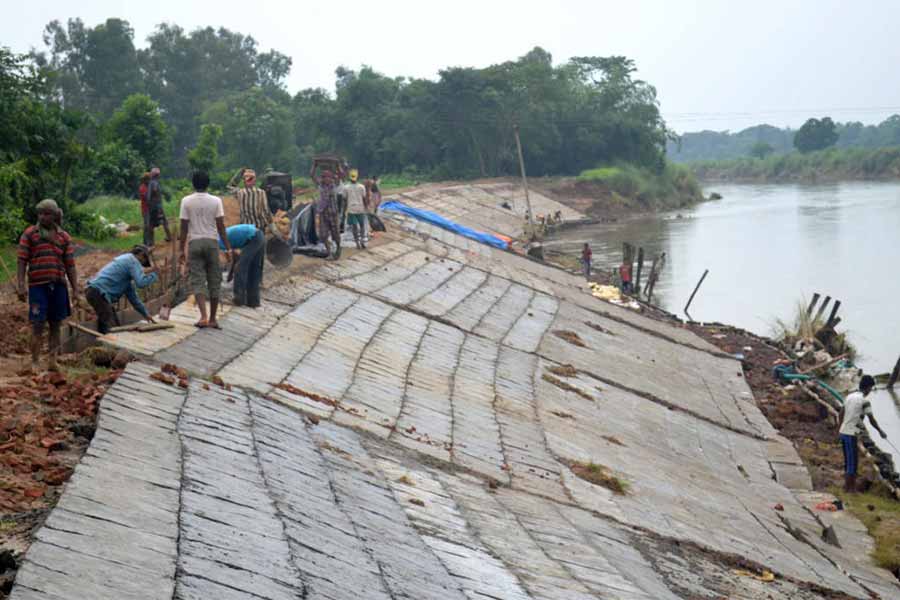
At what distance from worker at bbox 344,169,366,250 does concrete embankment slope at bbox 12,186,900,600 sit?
649mm

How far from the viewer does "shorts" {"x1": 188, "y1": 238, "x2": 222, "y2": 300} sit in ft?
31.7

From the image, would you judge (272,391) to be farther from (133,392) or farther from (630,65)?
(630,65)

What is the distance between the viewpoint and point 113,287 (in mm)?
9477

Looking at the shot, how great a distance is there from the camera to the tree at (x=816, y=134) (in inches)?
4348

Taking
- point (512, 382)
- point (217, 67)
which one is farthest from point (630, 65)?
point (512, 382)

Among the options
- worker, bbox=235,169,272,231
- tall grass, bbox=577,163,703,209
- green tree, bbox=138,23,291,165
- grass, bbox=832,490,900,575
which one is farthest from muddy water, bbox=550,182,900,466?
green tree, bbox=138,23,291,165

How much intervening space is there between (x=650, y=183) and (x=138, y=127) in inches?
1706

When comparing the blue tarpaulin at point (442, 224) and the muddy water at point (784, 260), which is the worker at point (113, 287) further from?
the blue tarpaulin at point (442, 224)

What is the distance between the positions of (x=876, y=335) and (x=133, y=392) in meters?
23.2

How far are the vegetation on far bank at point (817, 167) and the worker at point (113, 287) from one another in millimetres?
82202

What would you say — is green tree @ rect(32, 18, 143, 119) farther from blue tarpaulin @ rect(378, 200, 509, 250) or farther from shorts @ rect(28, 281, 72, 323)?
shorts @ rect(28, 281, 72, 323)

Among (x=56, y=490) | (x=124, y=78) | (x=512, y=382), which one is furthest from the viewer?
(x=124, y=78)

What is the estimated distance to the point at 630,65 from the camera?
2933 inches

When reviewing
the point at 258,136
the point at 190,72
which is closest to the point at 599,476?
the point at 258,136
